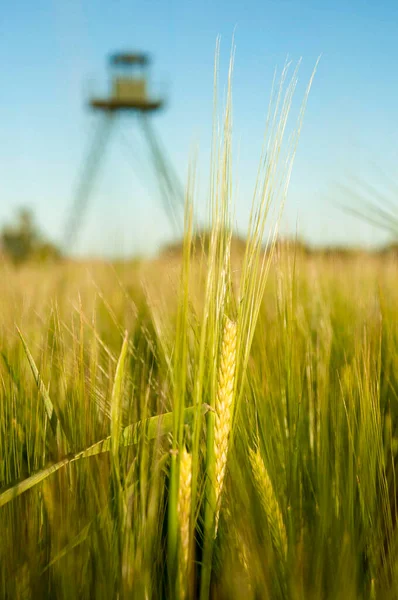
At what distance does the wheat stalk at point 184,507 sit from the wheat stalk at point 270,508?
0.05 metres

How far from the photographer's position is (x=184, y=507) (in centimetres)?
38

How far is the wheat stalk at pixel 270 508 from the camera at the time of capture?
0.41 m

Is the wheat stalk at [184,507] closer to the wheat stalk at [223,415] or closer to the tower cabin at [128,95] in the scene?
the wheat stalk at [223,415]

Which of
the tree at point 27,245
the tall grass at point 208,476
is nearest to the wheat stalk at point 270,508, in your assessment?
the tall grass at point 208,476

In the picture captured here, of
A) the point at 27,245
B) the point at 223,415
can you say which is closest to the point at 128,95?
the point at 27,245

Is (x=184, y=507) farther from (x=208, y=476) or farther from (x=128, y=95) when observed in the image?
(x=128, y=95)

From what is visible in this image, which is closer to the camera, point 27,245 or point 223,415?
point 223,415

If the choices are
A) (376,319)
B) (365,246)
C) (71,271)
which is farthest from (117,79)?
(376,319)

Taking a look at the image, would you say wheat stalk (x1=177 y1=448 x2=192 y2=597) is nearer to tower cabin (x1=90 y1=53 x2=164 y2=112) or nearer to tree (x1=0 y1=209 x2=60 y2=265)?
tree (x1=0 y1=209 x2=60 y2=265)

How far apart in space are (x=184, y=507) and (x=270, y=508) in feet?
0.22

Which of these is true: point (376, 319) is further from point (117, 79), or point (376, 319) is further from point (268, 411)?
point (117, 79)

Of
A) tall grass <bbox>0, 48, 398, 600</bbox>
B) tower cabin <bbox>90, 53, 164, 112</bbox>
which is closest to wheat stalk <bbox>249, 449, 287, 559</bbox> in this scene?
tall grass <bbox>0, 48, 398, 600</bbox>

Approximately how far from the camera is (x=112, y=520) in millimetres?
396

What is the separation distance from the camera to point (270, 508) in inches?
16.4
